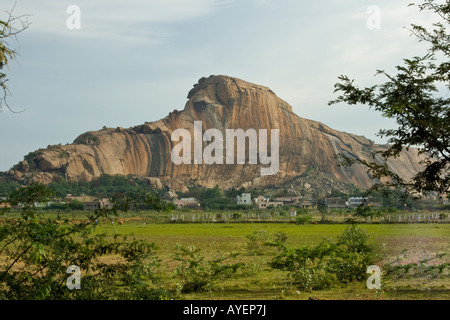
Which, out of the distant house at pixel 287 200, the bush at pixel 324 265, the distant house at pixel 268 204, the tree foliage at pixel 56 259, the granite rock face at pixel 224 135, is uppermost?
the granite rock face at pixel 224 135

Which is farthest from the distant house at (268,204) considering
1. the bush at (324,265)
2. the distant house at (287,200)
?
the bush at (324,265)

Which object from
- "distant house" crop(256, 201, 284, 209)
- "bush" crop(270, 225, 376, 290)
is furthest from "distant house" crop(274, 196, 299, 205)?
"bush" crop(270, 225, 376, 290)

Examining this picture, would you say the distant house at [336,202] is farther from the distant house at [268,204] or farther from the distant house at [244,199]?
the distant house at [244,199]

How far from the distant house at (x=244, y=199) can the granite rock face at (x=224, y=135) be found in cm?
3244

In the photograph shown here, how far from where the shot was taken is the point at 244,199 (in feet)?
401

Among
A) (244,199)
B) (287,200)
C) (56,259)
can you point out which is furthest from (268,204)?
(56,259)

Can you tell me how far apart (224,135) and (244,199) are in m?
50.6

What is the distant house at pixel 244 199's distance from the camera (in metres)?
121

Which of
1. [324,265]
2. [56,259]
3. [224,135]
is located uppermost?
[224,135]

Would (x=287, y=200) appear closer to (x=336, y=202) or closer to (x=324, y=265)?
(x=336, y=202)

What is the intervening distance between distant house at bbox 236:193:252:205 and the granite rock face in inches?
1277

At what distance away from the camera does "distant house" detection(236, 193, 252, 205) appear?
398ft
